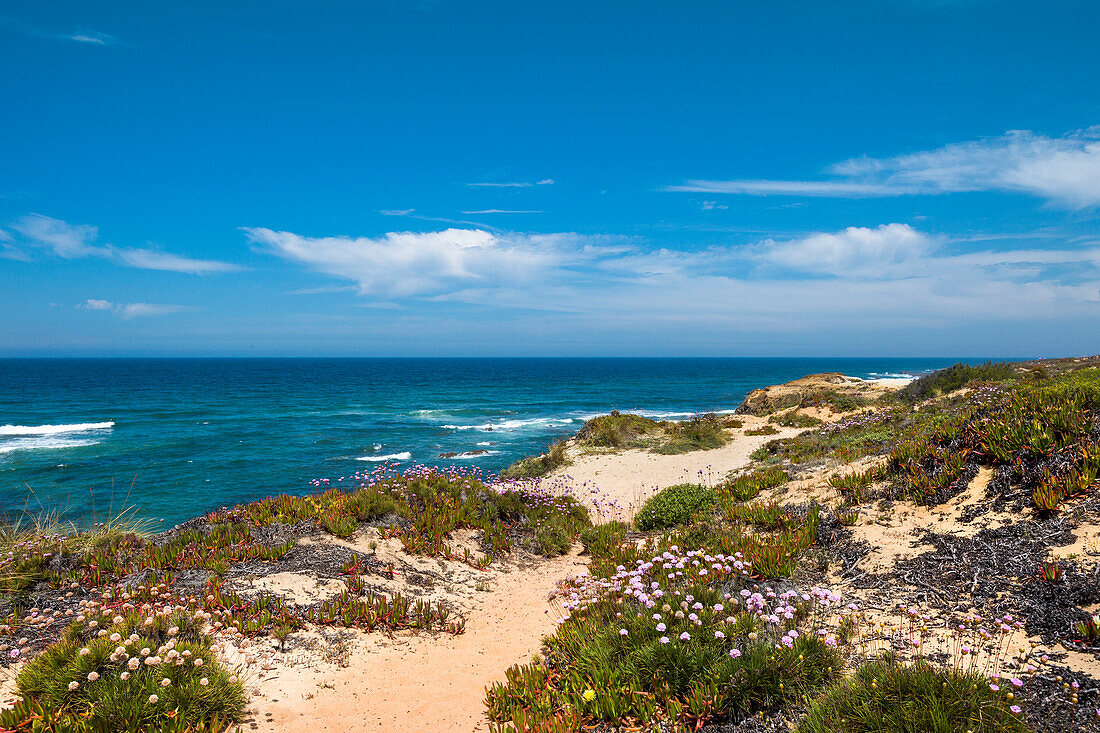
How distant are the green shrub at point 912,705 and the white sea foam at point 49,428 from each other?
50667mm

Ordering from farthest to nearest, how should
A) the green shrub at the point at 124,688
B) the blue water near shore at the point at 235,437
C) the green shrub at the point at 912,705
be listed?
1. the blue water near shore at the point at 235,437
2. the green shrub at the point at 124,688
3. the green shrub at the point at 912,705

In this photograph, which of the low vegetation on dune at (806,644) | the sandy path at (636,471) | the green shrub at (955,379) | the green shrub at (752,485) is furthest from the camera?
the green shrub at (955,379)

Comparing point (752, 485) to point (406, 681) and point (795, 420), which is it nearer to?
point (406, 681)

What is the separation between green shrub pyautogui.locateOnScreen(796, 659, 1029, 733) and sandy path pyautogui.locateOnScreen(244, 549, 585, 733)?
3.11 meters

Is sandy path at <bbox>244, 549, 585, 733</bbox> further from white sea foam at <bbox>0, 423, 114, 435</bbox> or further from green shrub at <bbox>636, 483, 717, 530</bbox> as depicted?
white sea foam at <bbox>0, 423, 114, 435</bbox>

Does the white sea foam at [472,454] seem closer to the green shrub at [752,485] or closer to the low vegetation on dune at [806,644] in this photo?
the green shrub at [752,485]

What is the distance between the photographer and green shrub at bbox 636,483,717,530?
37.1ft

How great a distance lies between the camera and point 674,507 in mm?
11430

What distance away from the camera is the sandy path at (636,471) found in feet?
52.2

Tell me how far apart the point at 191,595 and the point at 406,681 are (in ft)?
11.1

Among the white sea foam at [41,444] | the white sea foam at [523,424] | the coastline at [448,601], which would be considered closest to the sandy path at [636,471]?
the coastline at [448,601]

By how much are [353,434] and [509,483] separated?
29258 mm

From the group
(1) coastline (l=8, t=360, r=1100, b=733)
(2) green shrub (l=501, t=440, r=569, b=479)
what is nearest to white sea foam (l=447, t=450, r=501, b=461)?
(2) green shrub (l=501, t=440, r=569, b=479)

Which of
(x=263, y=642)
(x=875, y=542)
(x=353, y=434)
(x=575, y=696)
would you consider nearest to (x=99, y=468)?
(x=353, y=434)
